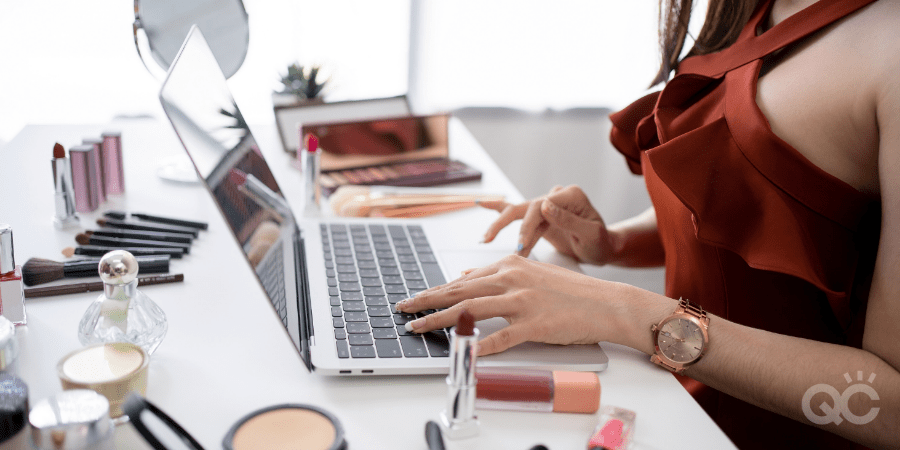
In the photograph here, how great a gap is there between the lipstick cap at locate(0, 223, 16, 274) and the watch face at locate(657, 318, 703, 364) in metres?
0.60

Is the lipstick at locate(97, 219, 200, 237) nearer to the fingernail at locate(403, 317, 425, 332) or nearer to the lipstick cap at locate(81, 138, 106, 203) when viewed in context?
the lipstick cap at locate(81, 138, 106, 203)

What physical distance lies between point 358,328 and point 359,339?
0.02m

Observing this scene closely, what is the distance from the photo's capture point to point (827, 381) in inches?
24.5

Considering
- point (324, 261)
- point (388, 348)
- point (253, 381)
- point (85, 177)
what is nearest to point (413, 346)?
point (388, 348)

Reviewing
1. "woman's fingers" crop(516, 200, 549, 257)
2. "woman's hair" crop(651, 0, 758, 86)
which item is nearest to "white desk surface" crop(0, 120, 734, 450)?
"woman's fingers" crop(516, 200, 549, 257)

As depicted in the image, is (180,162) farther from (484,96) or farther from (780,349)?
(484,96)

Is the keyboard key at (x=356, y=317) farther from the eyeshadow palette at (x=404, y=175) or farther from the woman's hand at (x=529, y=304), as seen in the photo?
the eyeshadow palette at (x=404, y=175)

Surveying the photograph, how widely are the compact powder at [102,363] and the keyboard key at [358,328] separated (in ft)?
0.59

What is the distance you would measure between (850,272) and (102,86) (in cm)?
175

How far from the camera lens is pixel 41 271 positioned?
72 cm

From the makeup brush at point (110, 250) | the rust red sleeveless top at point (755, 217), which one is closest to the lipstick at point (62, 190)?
the makeup brush at point (110, 250)

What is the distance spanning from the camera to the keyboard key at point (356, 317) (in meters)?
0.66

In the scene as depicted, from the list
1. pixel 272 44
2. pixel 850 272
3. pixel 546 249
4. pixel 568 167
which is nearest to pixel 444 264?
pixel 546 249

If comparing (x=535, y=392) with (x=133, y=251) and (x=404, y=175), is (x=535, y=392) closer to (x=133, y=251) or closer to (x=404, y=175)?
(x=133, y=251)
